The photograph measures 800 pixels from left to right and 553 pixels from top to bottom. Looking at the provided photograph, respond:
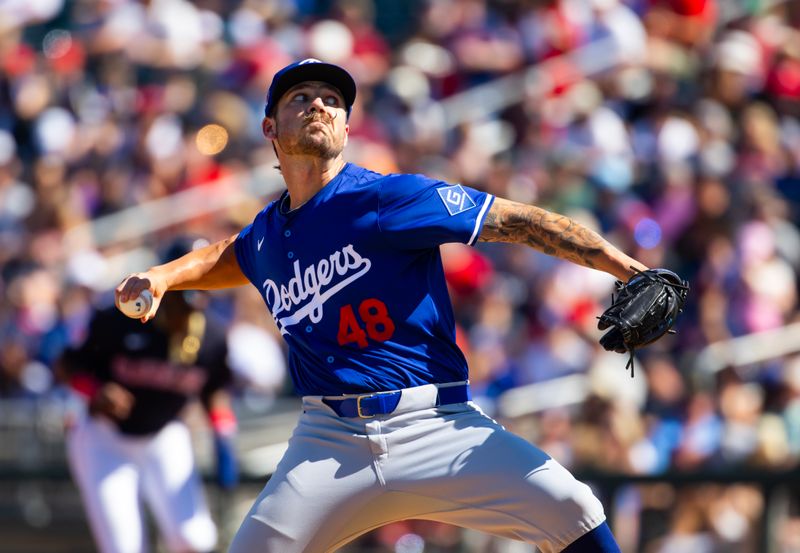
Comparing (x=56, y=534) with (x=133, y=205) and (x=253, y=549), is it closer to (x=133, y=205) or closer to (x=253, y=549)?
(x=133, y=205)

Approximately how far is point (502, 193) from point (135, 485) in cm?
425

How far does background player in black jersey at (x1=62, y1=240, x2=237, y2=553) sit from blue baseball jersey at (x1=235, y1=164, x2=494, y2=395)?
2.53m

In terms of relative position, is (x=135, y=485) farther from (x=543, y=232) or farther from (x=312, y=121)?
(x=543, y=232)

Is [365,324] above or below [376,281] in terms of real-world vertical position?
below

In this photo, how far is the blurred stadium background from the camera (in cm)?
861

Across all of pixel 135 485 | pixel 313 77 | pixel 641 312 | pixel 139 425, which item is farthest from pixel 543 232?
pixel 135 485

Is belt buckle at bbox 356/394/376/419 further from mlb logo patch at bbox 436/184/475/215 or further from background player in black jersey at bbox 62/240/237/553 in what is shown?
background player in black jersey at bbox 62/240/237/553

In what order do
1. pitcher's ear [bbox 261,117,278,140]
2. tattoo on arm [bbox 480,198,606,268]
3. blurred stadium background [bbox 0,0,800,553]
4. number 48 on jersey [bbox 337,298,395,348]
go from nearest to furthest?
tattoo on arm [bbox 480,198,606,268]
number 48 on jersey [bbox 337,298,395,348]
pitcher's ear [bbox 261,117,278,140]
blurred stadium background [bbox 0,0,800,553]

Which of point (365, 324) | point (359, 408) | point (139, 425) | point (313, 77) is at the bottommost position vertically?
point (139, 425)

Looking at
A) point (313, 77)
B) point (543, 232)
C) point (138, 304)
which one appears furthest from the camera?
point (313, 77)

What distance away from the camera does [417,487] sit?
14.2 feet

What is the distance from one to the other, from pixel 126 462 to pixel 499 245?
428cm

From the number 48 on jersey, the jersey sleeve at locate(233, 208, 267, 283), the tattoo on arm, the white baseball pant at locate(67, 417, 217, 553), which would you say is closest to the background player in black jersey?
the white baseball pant at locate(67, 417, 217, 553)

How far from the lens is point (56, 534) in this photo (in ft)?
29.9
